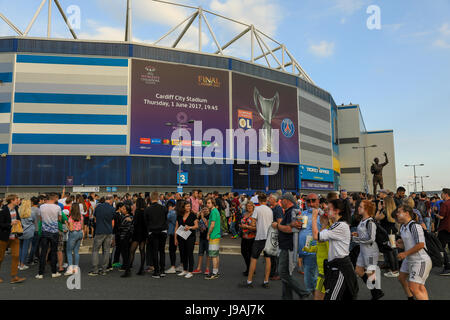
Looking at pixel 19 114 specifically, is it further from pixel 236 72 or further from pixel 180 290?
pixel 180 290

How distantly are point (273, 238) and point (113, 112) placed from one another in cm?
3488

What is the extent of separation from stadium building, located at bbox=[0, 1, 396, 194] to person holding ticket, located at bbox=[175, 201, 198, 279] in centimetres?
2919

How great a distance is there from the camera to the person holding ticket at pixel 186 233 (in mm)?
8680

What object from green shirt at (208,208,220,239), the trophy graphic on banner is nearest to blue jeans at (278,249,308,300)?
green shirt at (208,208,220,239)

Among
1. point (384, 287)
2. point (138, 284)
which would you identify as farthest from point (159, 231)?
point (384, 287)

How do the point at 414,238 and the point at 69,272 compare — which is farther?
the point at 69,272

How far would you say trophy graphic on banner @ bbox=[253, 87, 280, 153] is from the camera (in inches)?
1837

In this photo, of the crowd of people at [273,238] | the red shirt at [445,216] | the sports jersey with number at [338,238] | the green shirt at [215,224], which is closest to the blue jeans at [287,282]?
the crowd of people at [273,238]

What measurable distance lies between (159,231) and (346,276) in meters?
5.59

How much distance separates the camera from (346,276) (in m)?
4.22

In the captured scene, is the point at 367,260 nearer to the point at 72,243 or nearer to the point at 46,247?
the point at 72,243

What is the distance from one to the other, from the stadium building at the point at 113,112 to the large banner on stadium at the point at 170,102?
0.39 feet

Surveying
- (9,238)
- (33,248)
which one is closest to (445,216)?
(9,238)

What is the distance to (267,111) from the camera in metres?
47.7
